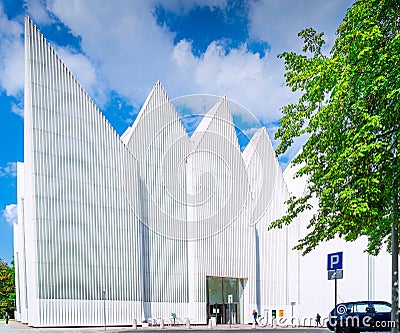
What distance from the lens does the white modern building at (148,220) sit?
3575cm

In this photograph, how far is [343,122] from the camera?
11.0m

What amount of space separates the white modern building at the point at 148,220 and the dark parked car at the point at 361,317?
1829 centimetres

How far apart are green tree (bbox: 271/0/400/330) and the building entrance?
36.4 metres

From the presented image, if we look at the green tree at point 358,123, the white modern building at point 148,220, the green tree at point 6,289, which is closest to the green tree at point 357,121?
the green tree at point 358,123

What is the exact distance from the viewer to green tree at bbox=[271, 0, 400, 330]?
A: 386 inches

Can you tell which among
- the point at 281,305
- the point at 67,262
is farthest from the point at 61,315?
the point at 281,305

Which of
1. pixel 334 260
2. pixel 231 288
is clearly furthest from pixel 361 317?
pixel 231 288

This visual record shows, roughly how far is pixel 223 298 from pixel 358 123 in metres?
40.3

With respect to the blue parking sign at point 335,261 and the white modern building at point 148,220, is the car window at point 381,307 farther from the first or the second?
the white modern building at point 148,220

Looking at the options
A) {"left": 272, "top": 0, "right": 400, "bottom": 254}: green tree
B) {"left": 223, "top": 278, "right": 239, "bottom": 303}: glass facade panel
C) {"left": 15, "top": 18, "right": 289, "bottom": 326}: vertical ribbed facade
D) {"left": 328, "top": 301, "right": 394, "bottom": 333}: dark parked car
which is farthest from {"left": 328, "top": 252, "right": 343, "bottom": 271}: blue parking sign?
{"left": 223, "top": 278, "right": 239, "bottom": 303}: glass facade panel

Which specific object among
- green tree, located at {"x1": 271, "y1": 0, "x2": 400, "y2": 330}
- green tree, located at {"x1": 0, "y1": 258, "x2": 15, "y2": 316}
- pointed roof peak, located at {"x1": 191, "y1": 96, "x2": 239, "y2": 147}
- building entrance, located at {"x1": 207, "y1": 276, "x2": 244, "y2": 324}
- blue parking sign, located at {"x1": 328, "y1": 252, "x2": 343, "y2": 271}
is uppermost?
pointed roof peak, located at {"x1": 191, "y1": 96, "x2": 239, "y2": 147}

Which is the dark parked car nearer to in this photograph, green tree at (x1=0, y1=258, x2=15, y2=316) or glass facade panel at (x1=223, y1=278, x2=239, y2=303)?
glass facade panel at (x1=223, y1=278, x2=239, y2=303)

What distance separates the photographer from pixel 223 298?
158ft

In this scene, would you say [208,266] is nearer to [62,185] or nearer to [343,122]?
[62,185]
